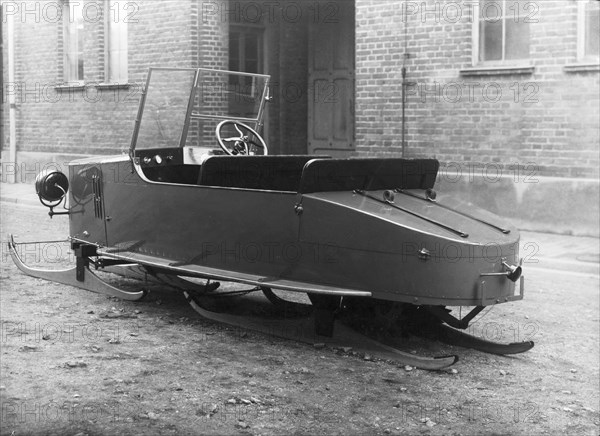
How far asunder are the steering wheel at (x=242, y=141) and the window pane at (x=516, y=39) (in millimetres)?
5008

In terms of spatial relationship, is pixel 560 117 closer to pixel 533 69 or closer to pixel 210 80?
pixel 533 69

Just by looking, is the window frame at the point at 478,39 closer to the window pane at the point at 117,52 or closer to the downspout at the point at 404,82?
the downspout at the point at 404,82

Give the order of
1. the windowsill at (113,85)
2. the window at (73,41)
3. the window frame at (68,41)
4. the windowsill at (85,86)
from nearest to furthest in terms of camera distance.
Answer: the windowsill at (113,85) < the windowsill at (85,86) < the window at (73,41) < the window frame at (68,41)

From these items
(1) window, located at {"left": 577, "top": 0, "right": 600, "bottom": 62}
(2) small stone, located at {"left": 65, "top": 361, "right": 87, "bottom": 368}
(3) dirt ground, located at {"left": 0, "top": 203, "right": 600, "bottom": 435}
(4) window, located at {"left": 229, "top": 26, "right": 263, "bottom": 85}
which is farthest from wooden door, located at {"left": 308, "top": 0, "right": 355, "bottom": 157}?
(2) small stone, located at {"left": 65, "top": 361, "right": 87, "bottom": 368}

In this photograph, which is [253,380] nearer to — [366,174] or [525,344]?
[366,174]

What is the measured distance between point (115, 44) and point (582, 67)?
30.8 feet

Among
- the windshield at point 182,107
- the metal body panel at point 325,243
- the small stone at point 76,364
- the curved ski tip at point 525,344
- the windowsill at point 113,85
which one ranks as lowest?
the small stone at point 76,364

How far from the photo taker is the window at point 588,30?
10938 mm

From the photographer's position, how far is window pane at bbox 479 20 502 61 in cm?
1177

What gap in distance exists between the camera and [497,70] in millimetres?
11617

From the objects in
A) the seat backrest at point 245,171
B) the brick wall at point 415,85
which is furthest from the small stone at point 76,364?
the brick wall at point 415,85

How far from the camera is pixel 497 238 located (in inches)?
229

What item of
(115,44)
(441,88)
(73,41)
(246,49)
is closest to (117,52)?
(115,44)

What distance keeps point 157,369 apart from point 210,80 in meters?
2.77
